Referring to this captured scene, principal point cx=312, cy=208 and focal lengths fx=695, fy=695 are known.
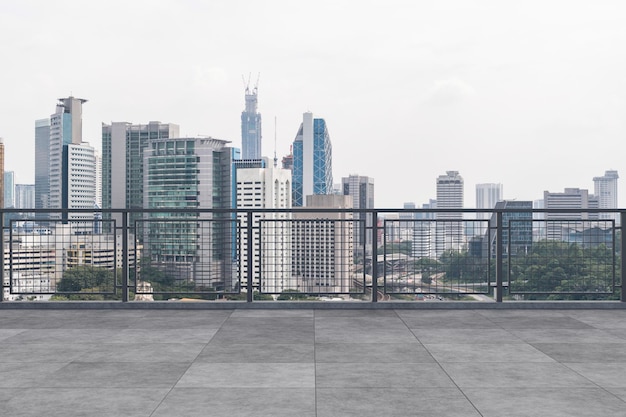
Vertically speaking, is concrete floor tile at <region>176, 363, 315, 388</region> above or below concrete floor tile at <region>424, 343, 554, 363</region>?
above

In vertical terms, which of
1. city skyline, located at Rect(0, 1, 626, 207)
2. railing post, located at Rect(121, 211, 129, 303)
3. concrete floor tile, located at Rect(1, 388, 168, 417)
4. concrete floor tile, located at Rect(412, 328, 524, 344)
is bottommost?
concrete floor tile, located at Rect(412, 328, 524, 344)

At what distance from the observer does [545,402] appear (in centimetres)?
412

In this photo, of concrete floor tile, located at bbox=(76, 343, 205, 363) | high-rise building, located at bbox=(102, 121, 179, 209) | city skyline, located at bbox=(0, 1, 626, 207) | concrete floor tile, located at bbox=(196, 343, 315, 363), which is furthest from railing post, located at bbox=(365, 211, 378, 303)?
high-rise building, located at bbox=(102, 121, 179, 209)

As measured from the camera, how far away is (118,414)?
3.86 meters

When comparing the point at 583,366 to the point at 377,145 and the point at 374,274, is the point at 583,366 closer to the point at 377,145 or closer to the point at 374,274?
the point at 374,274

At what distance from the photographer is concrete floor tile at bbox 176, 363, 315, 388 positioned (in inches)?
179

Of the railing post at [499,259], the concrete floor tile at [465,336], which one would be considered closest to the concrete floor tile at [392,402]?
the concrete floor tile at [465,336]

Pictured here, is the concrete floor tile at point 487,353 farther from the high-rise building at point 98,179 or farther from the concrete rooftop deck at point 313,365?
the high-rise building at point 98,179

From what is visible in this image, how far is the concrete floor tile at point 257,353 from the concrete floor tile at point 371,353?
117 mm

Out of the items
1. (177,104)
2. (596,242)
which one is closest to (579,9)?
(177,104)

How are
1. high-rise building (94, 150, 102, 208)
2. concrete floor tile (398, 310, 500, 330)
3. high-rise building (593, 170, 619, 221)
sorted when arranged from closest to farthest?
concrete floor tile (398, 310, 500, 330) → high-rise building (593, 170, 619, 221) → high-rise building (94, 150, 102, 208)

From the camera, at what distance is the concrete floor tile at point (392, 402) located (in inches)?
153

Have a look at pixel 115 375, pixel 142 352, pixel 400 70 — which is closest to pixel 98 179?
pixel 400 70

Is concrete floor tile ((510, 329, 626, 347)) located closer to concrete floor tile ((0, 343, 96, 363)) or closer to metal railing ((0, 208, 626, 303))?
metal railing ((0, 208, 626, 303))
